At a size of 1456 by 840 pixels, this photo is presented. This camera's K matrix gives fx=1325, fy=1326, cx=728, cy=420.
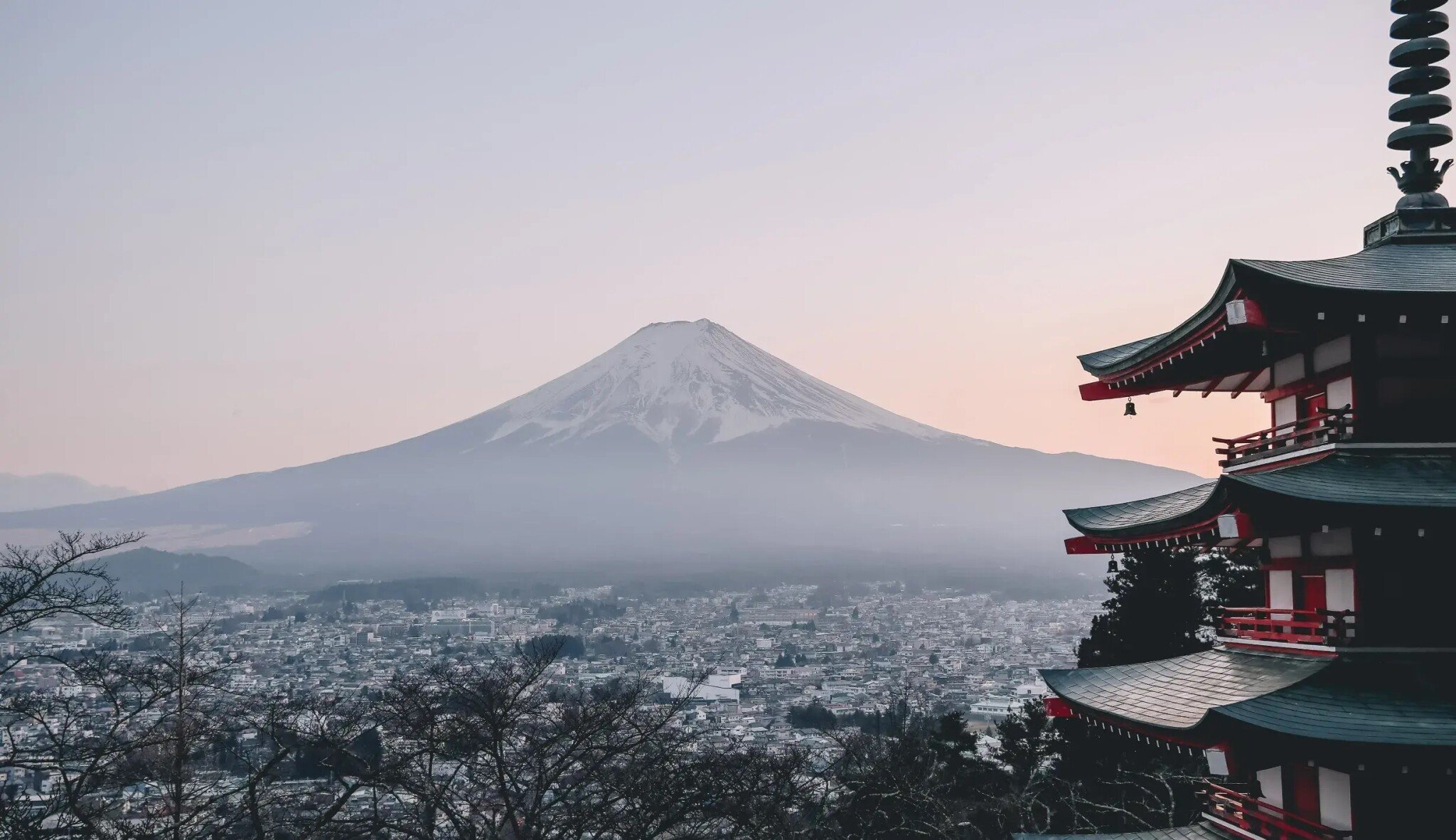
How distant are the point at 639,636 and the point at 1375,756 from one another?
62.5m

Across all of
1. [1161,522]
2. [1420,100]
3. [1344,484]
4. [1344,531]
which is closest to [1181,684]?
[1161,522]

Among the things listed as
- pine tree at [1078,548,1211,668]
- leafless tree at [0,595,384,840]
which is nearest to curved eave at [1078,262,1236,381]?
leafless tree at [0,595,384,840]

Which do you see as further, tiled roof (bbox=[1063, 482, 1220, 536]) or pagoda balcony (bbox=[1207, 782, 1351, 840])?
tiled roof (bbox=[1063, 482, 1220, 536])

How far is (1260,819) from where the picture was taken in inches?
405

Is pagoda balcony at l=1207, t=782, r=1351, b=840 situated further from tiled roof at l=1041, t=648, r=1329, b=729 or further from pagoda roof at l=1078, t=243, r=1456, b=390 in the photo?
pagoda roof at l=1078, t=243, r=1456, b=390

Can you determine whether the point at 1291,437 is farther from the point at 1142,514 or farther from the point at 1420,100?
the point at 1420,100

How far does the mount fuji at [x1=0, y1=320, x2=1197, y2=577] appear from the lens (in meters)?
130

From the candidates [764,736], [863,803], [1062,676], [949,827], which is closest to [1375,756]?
[1062,676]

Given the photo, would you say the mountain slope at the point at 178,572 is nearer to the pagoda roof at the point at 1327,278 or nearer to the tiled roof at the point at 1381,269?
the pagoda roof at the point at 1327,278

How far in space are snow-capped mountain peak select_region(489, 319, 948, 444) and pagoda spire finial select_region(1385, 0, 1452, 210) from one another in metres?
132

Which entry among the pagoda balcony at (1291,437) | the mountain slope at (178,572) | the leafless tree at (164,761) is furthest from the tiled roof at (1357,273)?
the mountain slope at (178,572)

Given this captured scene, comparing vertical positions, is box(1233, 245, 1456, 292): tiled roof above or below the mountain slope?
above

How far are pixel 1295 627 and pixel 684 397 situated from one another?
140 metres

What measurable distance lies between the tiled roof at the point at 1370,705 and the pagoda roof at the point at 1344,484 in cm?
114
